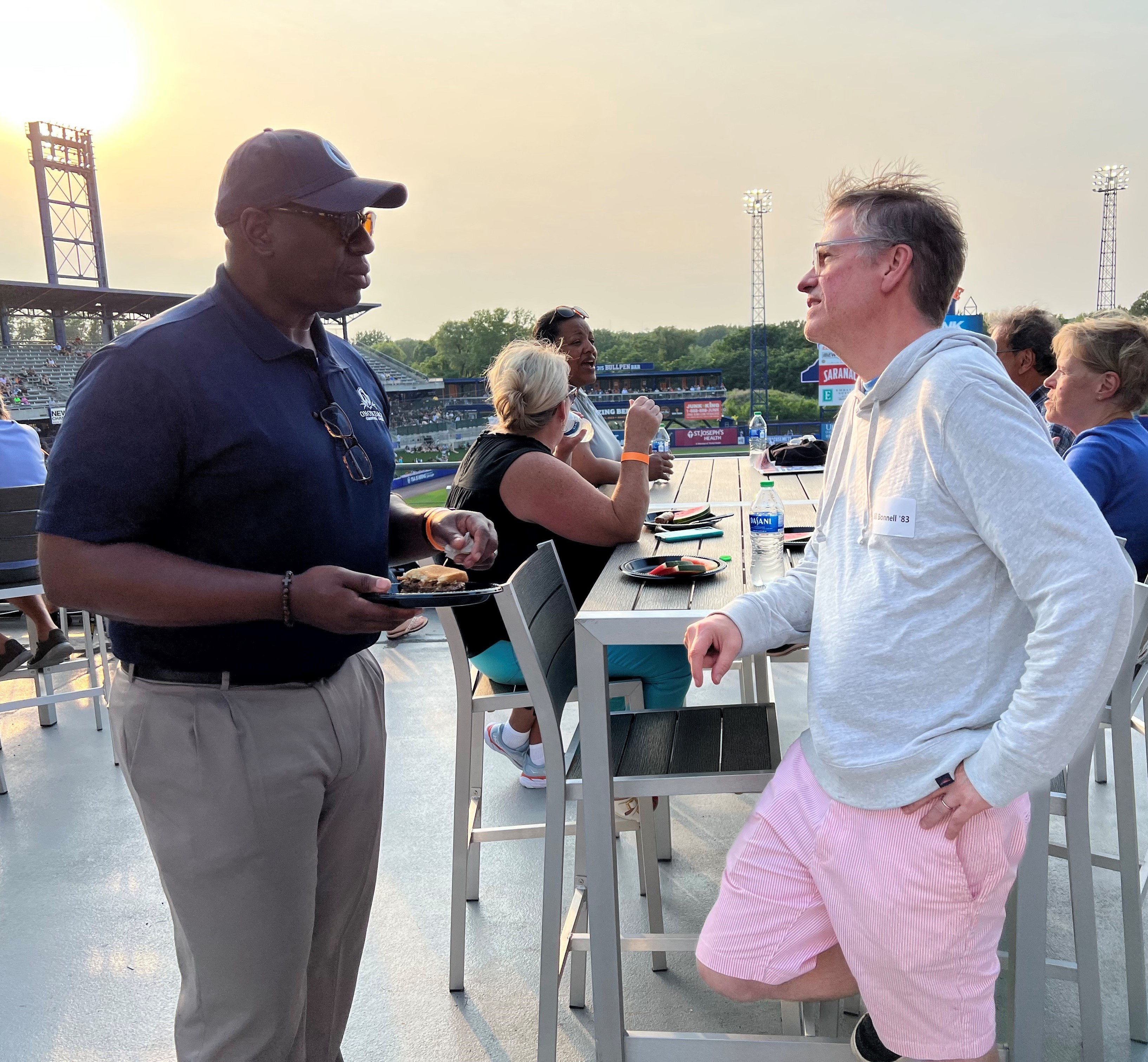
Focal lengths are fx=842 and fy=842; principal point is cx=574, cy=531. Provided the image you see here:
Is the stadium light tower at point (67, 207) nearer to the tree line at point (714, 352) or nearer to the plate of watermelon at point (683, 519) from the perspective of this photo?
the tree line at point (714, 352)

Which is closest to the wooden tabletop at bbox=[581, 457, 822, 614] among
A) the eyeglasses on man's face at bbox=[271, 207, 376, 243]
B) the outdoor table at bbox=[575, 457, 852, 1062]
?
the outdoor table at bbox=[575, 457, 852, 1062]

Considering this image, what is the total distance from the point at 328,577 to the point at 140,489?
0.25 metres

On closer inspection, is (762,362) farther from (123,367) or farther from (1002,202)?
(123,367)

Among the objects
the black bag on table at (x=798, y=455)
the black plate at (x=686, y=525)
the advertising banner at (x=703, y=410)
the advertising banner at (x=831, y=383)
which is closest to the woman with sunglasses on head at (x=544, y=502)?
the black plate at (x=686, y=525)

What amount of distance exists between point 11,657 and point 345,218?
321 centimetres

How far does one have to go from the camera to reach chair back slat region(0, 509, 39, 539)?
317 cm

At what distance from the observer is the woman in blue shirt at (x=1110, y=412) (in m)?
2.30

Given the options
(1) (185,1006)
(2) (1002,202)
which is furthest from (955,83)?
(1) (185,1006)

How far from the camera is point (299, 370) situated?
1258 millimetres

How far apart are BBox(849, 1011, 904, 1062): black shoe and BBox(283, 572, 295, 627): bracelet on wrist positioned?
99cm

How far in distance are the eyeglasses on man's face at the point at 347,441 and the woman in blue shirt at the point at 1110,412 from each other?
191cm

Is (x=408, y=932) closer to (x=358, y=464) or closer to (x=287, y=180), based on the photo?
(x=358, y=464)

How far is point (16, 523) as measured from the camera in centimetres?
319

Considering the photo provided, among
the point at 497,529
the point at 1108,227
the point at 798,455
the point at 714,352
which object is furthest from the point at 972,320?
the point at 1108,227
